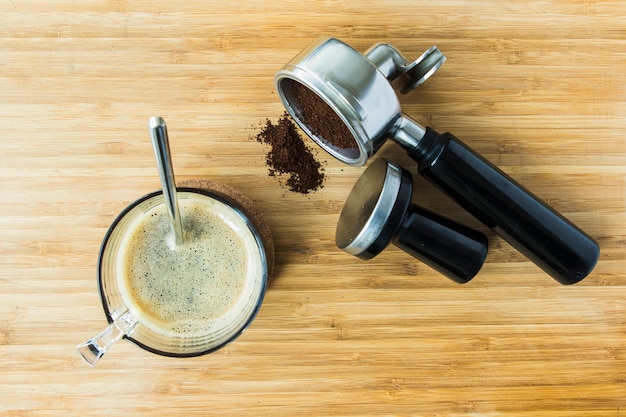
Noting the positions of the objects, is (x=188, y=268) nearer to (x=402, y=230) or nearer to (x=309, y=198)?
(x=309, y=198)

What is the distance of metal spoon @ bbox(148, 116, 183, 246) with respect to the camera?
65 centimetres

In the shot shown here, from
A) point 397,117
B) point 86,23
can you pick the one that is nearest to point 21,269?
point 86,23

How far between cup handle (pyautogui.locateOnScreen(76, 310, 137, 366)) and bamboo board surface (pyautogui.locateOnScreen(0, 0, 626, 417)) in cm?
20

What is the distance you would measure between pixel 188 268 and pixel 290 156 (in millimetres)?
303

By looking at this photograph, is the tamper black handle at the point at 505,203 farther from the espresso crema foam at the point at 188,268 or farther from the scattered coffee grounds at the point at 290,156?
the espresso crema foam at the point at 188,268

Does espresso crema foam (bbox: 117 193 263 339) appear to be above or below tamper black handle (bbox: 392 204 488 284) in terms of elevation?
below

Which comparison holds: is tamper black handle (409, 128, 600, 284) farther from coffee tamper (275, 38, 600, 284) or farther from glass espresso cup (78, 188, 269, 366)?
glass espresso cup (78, 188, 269, 366)

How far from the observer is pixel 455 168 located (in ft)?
3.29

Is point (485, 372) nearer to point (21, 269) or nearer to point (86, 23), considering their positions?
point (21, 269)

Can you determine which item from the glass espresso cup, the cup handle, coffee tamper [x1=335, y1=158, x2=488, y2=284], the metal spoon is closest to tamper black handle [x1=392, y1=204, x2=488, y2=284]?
coffee tamper [x1=335, y1=158, x2=488, y2=284]

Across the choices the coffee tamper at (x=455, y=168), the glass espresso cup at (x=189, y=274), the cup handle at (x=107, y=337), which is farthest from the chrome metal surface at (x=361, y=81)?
the cup handle at (x=107, y=337)

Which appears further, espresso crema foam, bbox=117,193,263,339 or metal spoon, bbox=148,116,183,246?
espresso crema foam, bbox=117,193,263,339

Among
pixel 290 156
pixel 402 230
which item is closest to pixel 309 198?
pixel 290 156

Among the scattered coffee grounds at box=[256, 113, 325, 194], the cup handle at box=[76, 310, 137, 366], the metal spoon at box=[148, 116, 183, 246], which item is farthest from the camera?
the scattered coffee grounds at box=[256, 113, 325, 194]
